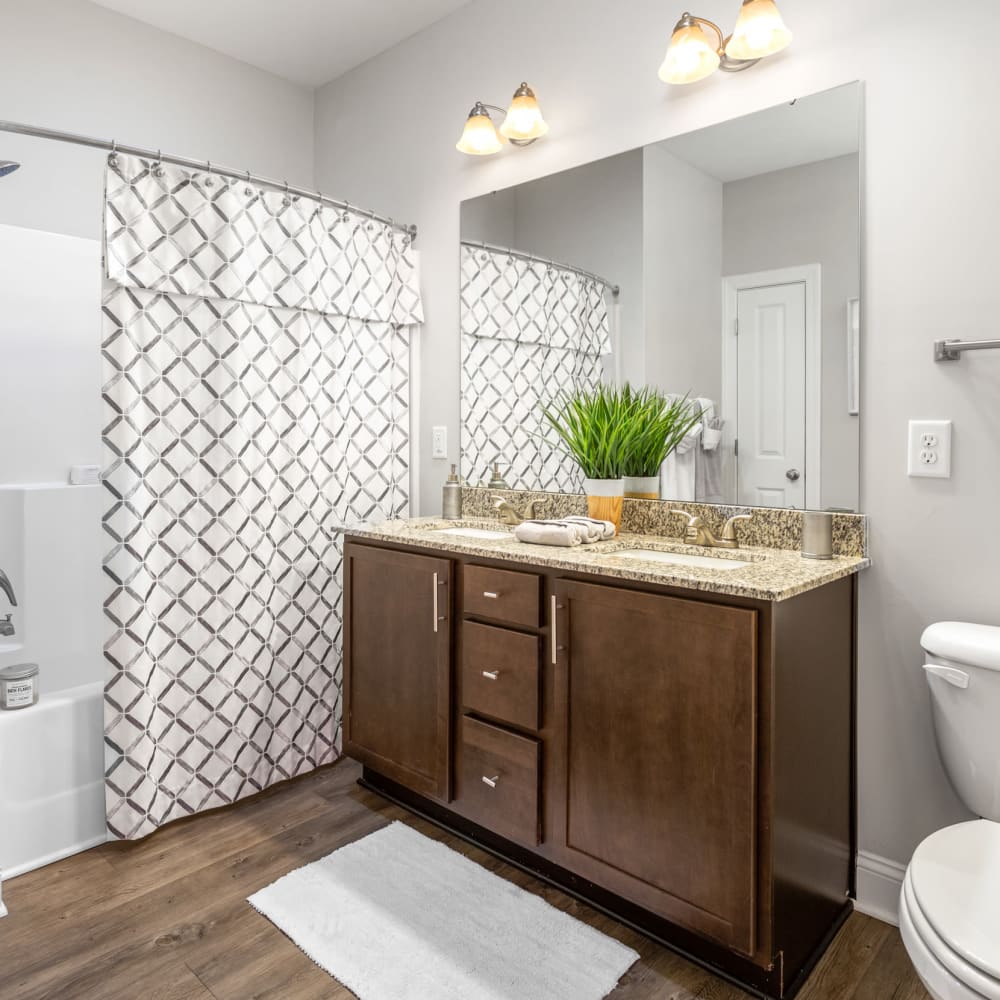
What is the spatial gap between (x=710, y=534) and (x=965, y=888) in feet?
3.23

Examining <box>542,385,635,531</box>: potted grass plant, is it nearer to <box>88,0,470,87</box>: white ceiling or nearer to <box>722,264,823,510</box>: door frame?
<box>722,264,823,510</box>: door frame

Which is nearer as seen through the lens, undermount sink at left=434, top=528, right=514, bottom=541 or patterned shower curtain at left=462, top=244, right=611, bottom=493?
undermount sink at left=434, top=528, right=514, bottom=541

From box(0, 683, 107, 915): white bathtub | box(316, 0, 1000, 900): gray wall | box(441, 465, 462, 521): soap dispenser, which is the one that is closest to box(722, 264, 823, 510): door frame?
box(316, 0, 1000, 900): gray wall

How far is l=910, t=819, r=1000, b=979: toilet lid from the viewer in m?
0.99

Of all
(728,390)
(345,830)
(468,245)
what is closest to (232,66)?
(468,245)

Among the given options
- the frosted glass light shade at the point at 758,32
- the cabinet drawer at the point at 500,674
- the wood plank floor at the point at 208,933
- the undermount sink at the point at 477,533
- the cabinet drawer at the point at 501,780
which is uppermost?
the frosted glass light shade at the point at 758,32

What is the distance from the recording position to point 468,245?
8.62ft

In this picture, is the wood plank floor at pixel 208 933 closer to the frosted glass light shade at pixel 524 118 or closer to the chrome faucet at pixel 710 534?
the chrome faucet at pixel 710 534

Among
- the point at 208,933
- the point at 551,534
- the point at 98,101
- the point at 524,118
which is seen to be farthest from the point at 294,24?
the point at 208,933

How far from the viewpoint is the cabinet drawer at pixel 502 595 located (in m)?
1.78

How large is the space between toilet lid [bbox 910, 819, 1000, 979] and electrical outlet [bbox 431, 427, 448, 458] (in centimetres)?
192

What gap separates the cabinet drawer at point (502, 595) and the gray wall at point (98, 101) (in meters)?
1.94

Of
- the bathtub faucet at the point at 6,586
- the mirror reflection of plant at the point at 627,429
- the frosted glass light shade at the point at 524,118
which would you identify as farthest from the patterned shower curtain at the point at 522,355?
the bathtub faucet at the point at 6,586

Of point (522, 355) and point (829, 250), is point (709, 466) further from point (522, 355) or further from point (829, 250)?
point (522, 355)
